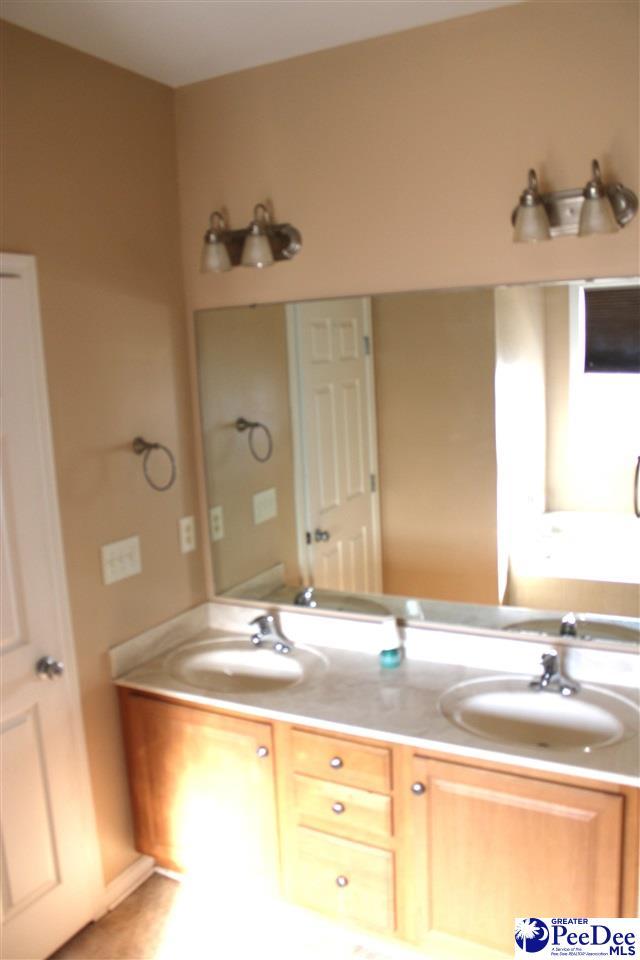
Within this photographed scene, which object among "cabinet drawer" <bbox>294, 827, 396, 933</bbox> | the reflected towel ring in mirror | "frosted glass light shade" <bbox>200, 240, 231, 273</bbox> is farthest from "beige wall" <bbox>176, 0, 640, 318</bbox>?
"cabinet drawer" <bbox>294, 827, 396, 933</bbox>

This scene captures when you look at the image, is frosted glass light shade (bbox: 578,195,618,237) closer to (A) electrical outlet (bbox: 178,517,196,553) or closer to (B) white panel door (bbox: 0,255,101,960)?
(B) white panel door (bbox: 0,255,101,960)

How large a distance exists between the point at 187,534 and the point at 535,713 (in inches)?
50.2

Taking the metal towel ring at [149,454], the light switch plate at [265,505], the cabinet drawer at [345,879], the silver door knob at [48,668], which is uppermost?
the metal towel ring at [149,454]

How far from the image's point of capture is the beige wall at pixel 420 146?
2.04 m

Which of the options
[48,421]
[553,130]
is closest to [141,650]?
[48,421]

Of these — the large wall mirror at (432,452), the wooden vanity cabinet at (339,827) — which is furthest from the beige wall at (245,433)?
the wooden vanity cabinet at (339,827)

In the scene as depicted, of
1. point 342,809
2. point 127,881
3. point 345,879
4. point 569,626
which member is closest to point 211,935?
point 127,881

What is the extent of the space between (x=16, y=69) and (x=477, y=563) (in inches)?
72.4

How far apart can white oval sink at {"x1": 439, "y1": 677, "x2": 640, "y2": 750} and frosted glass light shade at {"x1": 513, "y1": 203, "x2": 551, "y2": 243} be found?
1.20 metres

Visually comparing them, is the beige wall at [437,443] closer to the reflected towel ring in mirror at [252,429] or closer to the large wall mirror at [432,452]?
the large wall mirror at [432,452]

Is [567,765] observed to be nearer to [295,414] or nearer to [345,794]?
[345,794]

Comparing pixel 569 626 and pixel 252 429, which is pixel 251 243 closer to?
→ pixel 252 429

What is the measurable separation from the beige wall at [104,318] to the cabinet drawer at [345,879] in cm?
65

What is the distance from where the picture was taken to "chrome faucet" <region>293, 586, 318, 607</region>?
267cm
